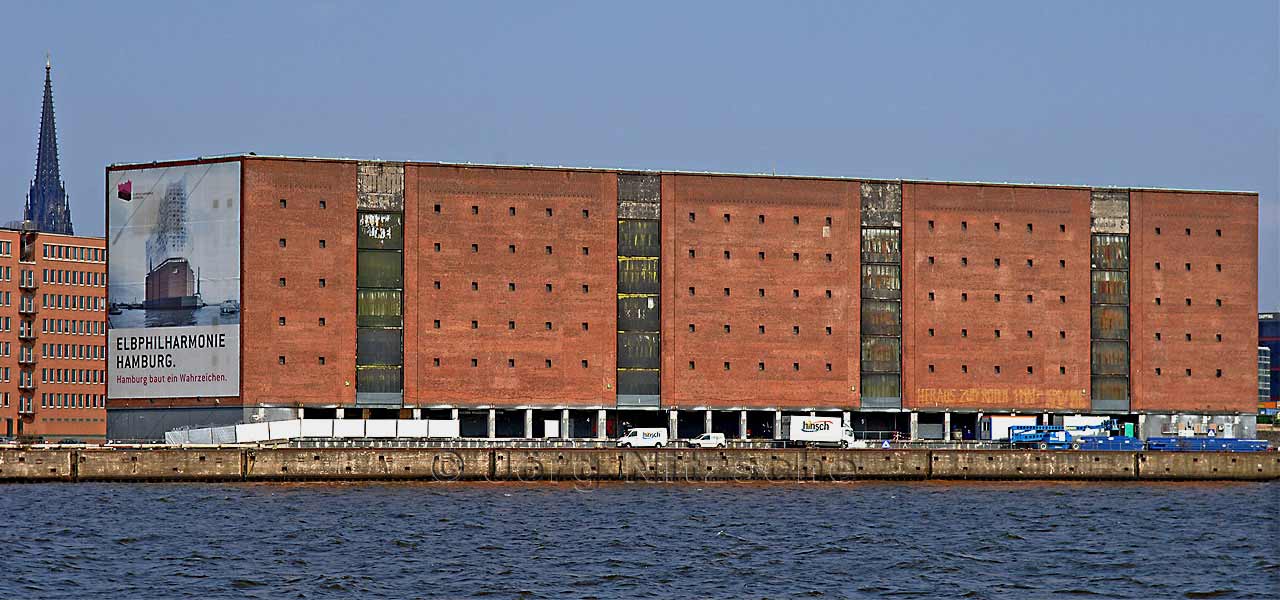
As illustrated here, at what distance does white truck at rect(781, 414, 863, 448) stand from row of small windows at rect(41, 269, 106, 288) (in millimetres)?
73490

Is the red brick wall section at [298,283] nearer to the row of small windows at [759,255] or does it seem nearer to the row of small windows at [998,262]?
the row of small windows at [759,255]

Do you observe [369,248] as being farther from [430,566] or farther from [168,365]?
[430,566]

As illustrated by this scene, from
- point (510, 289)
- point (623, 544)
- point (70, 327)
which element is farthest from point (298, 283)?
point (70, 327)

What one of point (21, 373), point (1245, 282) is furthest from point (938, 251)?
point (21, 373)

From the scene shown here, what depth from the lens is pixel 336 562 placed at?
53531mm

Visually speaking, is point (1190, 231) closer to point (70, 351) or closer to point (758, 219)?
point (758, 219)

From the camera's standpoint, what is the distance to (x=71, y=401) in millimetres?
166250

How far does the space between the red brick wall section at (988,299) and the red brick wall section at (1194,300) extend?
194 inches

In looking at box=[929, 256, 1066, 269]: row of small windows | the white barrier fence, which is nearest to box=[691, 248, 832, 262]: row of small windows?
box=[929, 256, 1066, 269]: row of small windows

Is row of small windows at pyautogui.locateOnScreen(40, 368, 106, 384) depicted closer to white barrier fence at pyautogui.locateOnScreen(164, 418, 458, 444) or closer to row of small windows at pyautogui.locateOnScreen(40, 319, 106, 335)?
row of small windows at pyautogui.locateOnScreen(40, 319, 106, 335)

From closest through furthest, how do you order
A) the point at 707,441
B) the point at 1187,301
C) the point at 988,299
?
1. the point at 707,441
2. the point at 988,299
3. the point at 1187,301

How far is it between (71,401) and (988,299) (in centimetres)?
8481

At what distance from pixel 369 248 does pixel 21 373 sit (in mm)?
62459

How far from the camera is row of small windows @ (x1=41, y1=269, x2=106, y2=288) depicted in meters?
164
